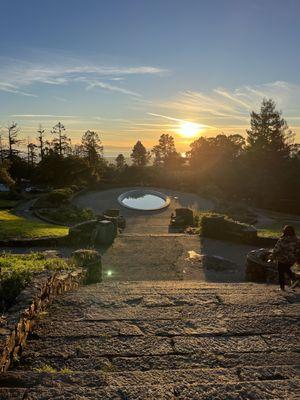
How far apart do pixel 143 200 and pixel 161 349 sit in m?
28.0

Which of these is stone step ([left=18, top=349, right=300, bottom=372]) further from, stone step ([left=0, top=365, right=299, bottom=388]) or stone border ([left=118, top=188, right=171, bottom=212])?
stone border ([left=118, top=188, right=171, bottom=212])

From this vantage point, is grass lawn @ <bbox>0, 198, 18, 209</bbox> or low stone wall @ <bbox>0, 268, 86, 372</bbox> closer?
low stone wall @ <bbox>0, 268, 86, 372</bbox>

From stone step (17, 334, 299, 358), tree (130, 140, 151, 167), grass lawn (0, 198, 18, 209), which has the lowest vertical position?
grass lawn (0, 198, 18, 209)

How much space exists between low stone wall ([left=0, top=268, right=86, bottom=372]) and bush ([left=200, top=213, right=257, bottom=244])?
9.48 metres

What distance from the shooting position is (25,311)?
4.15 meters

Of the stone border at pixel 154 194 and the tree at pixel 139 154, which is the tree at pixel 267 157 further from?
the tree at pixel 139 154

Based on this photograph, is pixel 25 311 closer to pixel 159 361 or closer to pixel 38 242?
pixel 159 361

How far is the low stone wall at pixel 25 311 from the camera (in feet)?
11.3

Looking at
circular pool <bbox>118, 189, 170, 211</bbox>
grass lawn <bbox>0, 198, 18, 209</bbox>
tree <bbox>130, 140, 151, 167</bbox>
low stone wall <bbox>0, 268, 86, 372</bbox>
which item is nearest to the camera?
low stone wall <bbox>0, 268, 86, 372</bbox>

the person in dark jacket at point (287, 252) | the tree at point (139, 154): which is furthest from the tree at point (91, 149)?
the person in dark jacket at point (287, 252)

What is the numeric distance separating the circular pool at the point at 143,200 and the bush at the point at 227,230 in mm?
11718

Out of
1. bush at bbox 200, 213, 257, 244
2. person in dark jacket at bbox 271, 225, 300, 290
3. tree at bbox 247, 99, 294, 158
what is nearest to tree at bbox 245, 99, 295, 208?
tree at bbox 247, 99, 294, 158

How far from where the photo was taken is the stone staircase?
2822 mm

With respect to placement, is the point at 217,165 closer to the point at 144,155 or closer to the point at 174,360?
the point at 144,155
